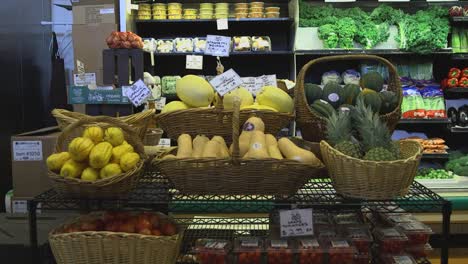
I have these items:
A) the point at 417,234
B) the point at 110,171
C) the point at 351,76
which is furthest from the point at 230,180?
the point at 351,76

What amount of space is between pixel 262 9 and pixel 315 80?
929 mm

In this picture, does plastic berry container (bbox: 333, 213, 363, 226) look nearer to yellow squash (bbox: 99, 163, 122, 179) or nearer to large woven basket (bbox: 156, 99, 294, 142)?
large woven basket (bbox: 156, 99, 294, 142)

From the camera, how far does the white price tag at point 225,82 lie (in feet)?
5.78

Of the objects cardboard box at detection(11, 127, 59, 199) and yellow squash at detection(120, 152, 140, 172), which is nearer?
yellow squash at detection(120, 152, 140, 172)

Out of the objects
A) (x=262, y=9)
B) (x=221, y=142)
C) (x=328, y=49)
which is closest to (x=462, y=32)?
(x=328, y=49)

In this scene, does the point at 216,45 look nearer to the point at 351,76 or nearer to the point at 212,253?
the point at 351,76

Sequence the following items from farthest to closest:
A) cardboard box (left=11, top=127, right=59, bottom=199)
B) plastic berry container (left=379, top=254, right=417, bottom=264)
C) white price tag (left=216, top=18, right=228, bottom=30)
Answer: white price tag (left=216, top=18, right=228, bottom=30) < cardboard box (left=11, top=127, right=59, bottom=199) < plastic berry container (left=379, top=254, right=417, bottom=264)

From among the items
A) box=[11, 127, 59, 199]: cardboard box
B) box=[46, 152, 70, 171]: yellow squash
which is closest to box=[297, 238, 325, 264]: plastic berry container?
box=[46, 152, 70, 171]: yellow squash

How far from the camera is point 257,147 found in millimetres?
1611

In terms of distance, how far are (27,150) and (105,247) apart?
1162 mm

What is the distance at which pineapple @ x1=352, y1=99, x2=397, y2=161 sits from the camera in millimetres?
1524

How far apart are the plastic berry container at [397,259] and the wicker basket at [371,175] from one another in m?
0.29

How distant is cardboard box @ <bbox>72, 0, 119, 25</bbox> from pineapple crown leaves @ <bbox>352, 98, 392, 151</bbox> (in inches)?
115

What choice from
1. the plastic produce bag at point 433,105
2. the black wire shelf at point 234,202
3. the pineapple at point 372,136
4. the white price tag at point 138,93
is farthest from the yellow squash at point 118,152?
the plastic produce bag at point 433,105
